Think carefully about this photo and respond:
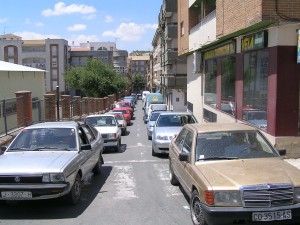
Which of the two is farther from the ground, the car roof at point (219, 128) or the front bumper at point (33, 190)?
the car roof at point (219, 128)

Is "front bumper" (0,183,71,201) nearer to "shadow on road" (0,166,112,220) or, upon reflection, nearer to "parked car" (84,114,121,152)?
"shadow on road" (0,166,112,220)

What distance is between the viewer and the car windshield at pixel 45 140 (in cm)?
859

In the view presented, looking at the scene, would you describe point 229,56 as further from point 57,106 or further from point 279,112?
point 57,106

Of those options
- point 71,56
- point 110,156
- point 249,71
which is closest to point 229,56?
point 249,71

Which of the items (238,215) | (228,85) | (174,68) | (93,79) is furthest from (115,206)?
(93,79)

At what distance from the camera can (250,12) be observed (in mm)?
12758

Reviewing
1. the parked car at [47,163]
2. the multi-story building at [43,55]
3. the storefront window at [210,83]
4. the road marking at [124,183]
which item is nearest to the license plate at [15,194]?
the parked car at [47,163]

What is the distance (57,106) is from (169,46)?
28.2m

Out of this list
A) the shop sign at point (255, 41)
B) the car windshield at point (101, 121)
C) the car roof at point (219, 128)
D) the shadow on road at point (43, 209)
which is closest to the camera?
the shadow on road at point (43, 209)

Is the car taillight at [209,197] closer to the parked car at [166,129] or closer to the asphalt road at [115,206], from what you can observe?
the asphalt road at [115,206]

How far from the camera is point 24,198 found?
23.1 feet

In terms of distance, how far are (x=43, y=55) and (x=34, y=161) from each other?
8852 centimetres

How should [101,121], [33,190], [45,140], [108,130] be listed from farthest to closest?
[101,121], [108,130], [45,140], [33,190]

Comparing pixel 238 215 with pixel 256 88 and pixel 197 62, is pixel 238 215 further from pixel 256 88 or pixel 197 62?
pixel 197 62
